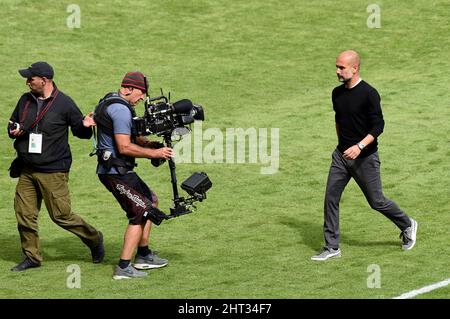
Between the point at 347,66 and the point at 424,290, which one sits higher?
the point at 347,66

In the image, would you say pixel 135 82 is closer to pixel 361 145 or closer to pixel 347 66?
pixel 347 66

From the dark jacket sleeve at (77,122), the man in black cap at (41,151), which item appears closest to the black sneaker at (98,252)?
the man in black cap at (41,151)

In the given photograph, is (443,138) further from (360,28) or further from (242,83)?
(360,28)

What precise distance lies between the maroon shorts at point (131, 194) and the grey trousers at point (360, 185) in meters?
2.05

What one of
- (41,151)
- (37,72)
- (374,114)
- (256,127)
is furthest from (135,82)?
(256,127)

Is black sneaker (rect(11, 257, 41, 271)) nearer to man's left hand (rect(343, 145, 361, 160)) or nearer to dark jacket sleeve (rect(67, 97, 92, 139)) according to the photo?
dark jacket sleeve (rect(67, 97, 92, 139))

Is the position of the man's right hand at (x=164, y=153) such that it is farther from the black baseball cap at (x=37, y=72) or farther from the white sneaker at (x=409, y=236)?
the white sneaker at (x=409, y=236)

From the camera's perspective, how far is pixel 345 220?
1380 centimetres

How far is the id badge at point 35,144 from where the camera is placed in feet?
37.7

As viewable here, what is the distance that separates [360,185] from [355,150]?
63 cm

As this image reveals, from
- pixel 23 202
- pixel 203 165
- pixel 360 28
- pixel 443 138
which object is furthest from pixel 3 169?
pixel 360 28

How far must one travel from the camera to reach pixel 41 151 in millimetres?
11500

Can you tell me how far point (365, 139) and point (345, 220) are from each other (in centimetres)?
251
